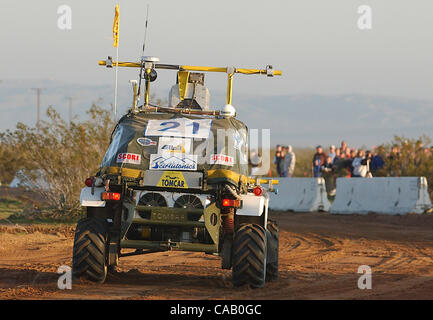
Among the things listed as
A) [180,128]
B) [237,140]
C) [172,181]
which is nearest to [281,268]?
[237,140]

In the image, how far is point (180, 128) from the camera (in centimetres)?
1247

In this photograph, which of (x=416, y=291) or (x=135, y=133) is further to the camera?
(x=135, y=133)

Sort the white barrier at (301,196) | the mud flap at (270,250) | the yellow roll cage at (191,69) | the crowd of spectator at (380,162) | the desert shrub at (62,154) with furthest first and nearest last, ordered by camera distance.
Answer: the crowd of spectator at (380,162), the white barrier at (301,196), the desert shrub at (62,154), the yellow roll cage at (191,69), the mud flap at (270,250)

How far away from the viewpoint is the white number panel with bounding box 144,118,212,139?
40.5 feet

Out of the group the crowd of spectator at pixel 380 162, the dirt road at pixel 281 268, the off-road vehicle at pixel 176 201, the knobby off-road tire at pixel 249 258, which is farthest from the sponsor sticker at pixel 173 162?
the crowd of spectator at pixel 380 162

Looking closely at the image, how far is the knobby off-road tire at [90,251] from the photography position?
11391mm

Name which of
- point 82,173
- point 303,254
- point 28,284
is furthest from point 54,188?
point 28,284

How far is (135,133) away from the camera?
1235 cm

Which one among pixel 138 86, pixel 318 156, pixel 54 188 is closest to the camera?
pixel 138 86

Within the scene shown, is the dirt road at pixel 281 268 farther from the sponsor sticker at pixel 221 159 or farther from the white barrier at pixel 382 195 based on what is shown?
the white barrier at pixel 382 195

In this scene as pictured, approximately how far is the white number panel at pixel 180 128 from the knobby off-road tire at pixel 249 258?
1.74 m

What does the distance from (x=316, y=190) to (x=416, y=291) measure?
59.8 ft
